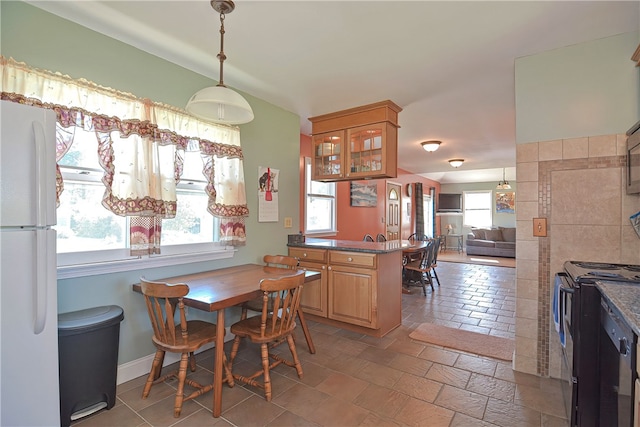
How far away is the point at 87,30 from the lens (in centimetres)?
211

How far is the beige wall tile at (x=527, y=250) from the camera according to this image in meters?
2.46

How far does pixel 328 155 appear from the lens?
3.85 meters

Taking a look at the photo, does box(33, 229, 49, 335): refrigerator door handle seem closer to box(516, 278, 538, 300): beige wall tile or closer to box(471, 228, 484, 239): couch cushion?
box(516, 278, 538, 300): beige wall tile

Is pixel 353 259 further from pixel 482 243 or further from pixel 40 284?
pixel 482 243

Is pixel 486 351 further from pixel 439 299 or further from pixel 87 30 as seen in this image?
pixel 87 30

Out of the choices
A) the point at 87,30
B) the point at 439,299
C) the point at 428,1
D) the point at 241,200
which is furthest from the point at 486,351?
the point at 87,30

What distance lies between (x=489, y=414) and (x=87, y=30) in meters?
3.61

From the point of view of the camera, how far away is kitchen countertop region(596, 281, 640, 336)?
108 centimetres

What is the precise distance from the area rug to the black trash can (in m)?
2.58

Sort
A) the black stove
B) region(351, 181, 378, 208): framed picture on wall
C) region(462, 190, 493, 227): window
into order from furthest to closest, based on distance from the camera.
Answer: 1. region(462, 190, 493, 227): window
2. region(351, 181, 378, 208): framed picture on wall
3. the black stove

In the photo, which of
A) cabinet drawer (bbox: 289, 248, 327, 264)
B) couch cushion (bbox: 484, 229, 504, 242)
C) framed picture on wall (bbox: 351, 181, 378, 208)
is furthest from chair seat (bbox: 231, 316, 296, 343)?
couch cushion (bbox: 484, 229, 504, 242)

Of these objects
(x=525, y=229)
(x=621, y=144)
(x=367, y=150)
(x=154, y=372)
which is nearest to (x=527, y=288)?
(x=525, y=229)

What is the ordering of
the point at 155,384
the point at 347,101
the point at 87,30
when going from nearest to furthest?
the point at 87,30
the point at 155,384
the point at 347,101

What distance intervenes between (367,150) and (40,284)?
2946mm
